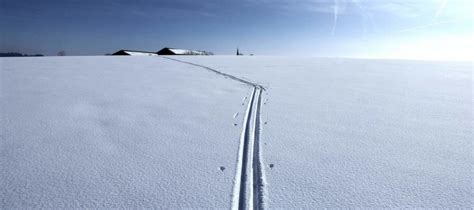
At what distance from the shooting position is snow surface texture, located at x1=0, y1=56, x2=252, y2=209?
1.88 m

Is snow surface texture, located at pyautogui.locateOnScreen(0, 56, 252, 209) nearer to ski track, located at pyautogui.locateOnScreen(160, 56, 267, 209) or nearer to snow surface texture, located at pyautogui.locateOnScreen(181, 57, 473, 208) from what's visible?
ski track, located at pyautogui.locateOnScreen(160, 56, 267, 209)

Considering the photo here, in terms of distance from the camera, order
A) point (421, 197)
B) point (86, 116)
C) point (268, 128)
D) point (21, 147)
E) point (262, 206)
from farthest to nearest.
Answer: point (86, 116)
point (268, 128)
point (21, 147)
point (421, 197)
point (262, 206)

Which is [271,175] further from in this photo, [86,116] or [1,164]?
[86,116]

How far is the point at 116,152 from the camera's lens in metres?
2.58

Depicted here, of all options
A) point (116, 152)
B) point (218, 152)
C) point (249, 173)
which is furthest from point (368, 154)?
point (116, 152)

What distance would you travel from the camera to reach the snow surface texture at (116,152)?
1.88m

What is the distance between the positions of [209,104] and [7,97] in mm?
3380

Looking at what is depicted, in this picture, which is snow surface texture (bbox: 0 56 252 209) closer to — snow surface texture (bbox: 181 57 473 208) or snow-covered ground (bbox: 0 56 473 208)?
snow-covered ground (bbox: 0 56 473 208)

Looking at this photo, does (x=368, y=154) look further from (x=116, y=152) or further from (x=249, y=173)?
(x=116, y=152)

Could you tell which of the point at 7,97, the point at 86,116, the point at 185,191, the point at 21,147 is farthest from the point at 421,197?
the point at 7,97

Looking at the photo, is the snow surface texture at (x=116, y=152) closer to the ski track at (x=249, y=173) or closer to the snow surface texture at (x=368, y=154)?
the ski track at (x=249, y=173)

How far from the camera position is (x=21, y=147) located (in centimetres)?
267

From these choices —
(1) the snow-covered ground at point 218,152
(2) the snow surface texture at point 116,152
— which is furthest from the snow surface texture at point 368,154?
(2) the snow surface texture at point 116,152

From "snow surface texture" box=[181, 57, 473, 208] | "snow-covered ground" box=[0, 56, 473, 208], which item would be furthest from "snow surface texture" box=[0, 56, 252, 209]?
"snow surface texture" box=[181, 57, 473, 208]
